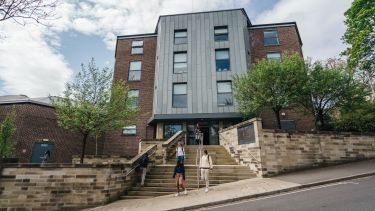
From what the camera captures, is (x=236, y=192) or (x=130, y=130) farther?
(x=130, y=130)

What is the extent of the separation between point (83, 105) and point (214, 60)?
1273 cm

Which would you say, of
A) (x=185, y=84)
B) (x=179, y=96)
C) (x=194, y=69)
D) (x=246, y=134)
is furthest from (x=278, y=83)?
(x=179, y=96)

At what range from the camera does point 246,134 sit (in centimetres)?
1297

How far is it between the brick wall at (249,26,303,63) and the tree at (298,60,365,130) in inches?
329

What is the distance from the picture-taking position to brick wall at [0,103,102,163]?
60.5ft

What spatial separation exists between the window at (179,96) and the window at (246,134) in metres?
7.45

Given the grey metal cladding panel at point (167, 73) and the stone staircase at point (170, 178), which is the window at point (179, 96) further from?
the stone staircase at point (170, 178)

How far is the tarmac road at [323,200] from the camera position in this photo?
588cm

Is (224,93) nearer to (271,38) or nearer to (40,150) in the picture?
(271,38)

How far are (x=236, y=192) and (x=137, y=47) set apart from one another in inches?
840

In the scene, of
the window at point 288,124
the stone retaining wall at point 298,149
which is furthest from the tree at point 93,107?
the window at point 288,124

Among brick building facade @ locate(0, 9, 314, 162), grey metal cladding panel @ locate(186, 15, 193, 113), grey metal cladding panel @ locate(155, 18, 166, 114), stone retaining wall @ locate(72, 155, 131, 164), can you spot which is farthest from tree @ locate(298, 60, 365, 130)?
stone retaining wall @ locate(72, 155, 131, 164)

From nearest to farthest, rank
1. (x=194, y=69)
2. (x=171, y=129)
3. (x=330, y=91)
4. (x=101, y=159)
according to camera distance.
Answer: (x=330, y=91) < (x=101, y=159) < (x=171, y=129) < (x=194, y=69)

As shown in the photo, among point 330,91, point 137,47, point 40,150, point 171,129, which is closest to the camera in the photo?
point 330,91
